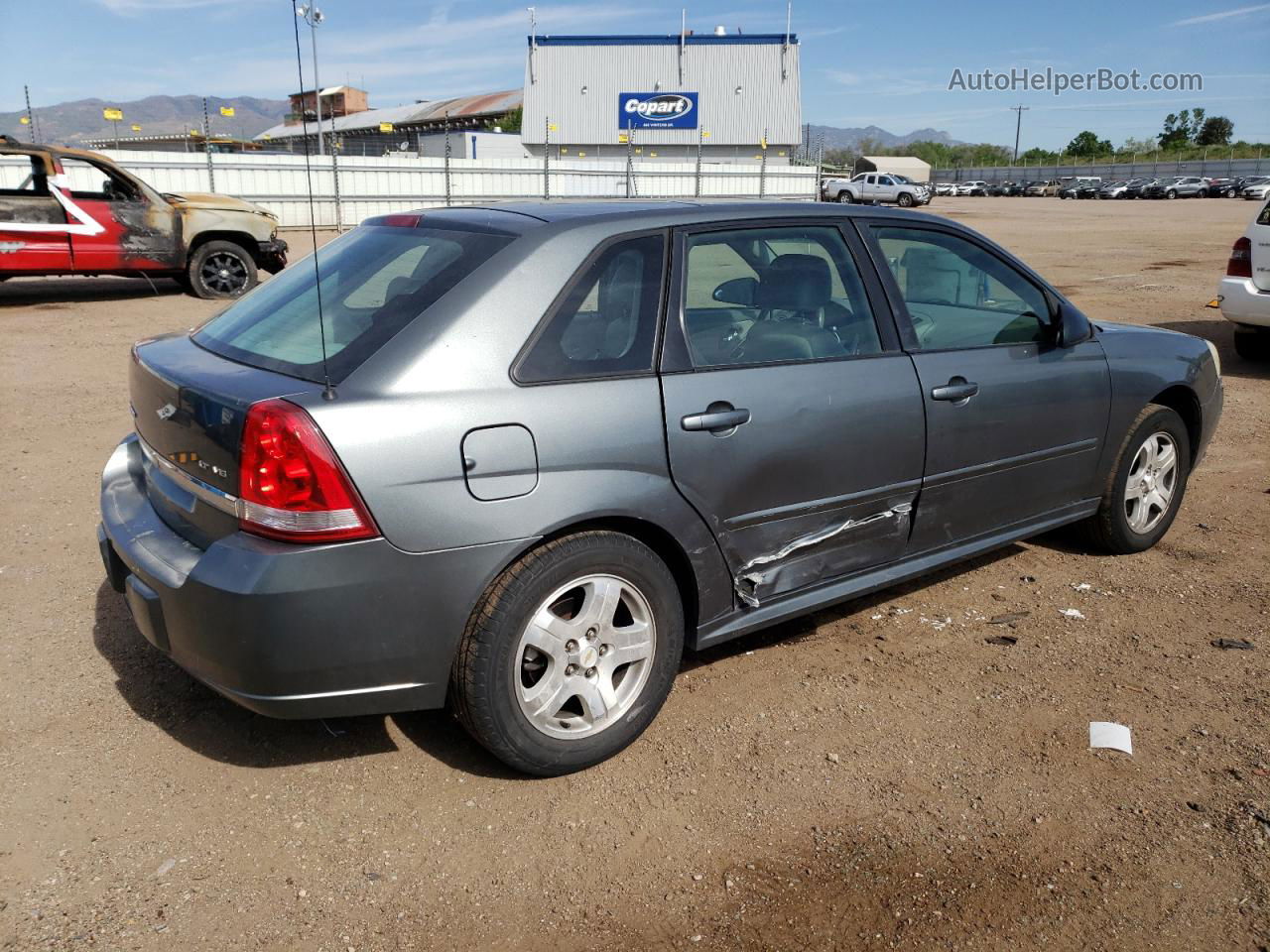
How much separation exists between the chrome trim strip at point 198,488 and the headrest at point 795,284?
190cm

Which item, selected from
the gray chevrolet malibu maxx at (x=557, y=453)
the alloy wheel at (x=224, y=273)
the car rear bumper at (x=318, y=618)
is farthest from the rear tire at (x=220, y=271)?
the car rear bumper at (x=318, y=618)

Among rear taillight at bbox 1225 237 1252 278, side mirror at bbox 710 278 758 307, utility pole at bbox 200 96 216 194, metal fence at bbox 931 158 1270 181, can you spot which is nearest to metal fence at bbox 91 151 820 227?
utility pole at bbox 200 96 216 194

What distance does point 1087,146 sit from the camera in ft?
385

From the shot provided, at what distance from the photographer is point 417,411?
2.71 meters

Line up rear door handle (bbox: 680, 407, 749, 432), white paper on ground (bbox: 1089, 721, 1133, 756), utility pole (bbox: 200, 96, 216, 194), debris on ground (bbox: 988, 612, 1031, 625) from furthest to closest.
Answer: utility pole (bbox: 200, 96, 216, 194) < debris on ground (bbox: 988, 612, 1031, 625) < white paper on ground (bbox: 1089, 721, 1133, 756) < rear door handle (bbox: 680, 407, 749, 432)

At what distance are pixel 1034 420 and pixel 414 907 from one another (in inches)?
118

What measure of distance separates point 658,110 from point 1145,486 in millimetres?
53292

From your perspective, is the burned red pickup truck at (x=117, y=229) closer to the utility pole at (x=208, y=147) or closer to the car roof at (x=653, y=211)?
the utility pole at (x=208, y=147)

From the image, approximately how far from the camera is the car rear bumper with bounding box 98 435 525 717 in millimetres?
2621

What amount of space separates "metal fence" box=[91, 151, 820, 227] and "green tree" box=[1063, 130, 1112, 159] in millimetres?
100268

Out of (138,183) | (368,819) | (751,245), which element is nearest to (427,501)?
(368,819)

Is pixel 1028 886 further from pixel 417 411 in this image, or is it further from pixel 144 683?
pixel 144 683

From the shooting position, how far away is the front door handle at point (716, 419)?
3150 millimetres

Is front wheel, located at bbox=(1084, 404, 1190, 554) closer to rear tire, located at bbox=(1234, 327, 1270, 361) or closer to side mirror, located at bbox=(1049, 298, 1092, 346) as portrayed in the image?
side mirror, located at bbox=(1049, 298, 1092, 346)
